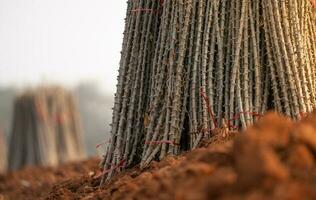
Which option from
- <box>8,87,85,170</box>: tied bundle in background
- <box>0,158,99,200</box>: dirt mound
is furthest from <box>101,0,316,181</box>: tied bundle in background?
<box>8,87,85,170</box>: tied bundle in background

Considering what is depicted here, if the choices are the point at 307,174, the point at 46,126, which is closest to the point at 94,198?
the point at 307,174

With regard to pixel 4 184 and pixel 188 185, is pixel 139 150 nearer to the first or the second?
pixel 188 185

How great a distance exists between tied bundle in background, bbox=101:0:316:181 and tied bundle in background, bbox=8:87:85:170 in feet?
28.0

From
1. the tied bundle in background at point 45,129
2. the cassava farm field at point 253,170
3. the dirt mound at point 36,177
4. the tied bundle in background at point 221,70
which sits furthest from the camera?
the tied bundle in background at point 45,129

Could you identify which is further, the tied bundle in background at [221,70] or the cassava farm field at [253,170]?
the tied bundle in background at [221,70]

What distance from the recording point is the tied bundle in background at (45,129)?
12594 mm

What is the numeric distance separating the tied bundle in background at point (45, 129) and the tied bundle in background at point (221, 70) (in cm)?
852

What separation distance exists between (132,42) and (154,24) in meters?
0.20

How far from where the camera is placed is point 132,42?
4.48 m

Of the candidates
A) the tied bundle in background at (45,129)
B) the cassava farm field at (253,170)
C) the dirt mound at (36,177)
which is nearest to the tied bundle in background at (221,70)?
the cassava farm field at (253,170)

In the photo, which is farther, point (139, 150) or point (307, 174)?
point (139, 150)

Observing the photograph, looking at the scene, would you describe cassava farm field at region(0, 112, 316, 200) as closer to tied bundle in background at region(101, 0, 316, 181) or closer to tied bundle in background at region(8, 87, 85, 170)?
tied bundle in background at region(101, 0, 316, 181)

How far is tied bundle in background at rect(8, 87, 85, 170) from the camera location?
12.6 meters

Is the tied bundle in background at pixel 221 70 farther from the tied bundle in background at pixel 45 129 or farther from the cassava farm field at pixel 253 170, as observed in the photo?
the tied bundle in background at pixel 45 129
